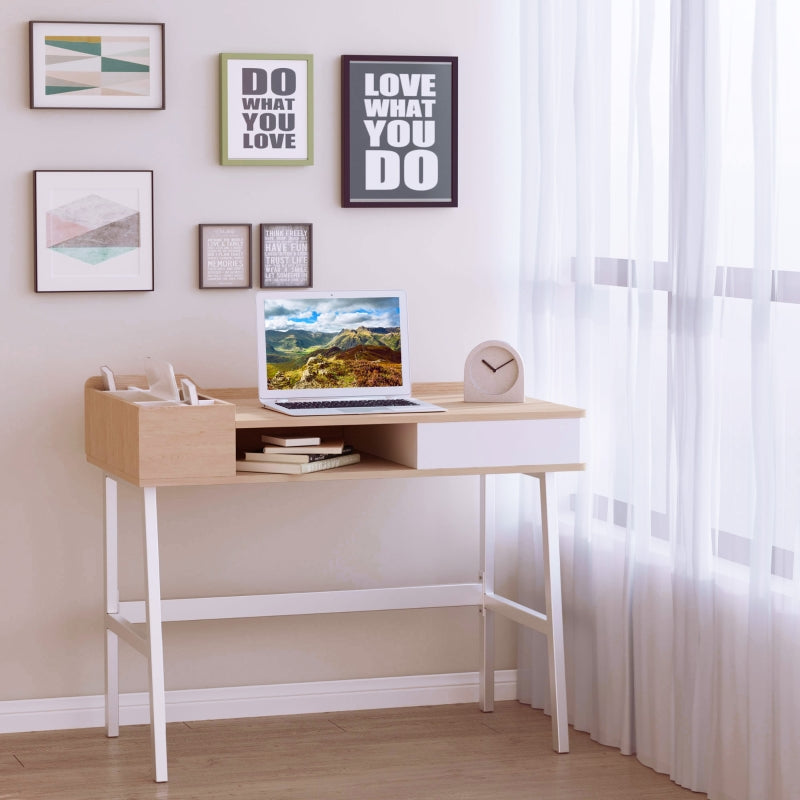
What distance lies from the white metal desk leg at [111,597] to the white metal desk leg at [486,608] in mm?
1010

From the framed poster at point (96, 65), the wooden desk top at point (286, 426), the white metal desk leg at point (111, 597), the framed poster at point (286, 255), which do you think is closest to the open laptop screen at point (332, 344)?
the wooden desk top at point (286, 426)

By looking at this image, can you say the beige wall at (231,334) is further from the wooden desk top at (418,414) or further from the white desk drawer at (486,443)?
the white desk drawer at (486,443)

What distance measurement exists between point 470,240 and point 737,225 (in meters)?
1.06

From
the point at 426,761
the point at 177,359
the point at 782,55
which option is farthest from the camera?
the point at 177,359

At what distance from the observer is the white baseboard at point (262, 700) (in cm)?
365

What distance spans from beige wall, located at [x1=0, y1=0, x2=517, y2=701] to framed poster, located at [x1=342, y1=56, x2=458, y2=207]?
1.7 inches

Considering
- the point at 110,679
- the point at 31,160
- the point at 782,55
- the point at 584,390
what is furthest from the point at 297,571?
the point at 782,55

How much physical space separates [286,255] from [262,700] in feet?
4.02

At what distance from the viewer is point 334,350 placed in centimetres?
351

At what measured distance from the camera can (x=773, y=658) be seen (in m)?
2.88

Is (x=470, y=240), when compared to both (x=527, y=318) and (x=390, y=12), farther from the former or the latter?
(x=390, y=12)

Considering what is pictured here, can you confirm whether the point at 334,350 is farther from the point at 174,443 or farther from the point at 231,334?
the point at 174,443


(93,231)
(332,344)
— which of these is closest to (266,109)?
(93,231)

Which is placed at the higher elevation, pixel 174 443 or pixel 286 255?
pixel 286 255
